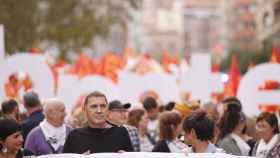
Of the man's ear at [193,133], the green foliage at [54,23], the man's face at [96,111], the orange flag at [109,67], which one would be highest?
the green foliage at [54,23]

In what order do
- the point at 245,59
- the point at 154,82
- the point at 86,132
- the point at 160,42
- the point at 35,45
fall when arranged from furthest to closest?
1. the point at 160,42
2. the point at 245,59
3. the point at 35,45
4. the point at 154,82
5. the point at 86,132

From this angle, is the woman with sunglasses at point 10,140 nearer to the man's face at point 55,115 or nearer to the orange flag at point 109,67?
the man's face at point 55,115

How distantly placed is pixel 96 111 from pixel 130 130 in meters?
2.01

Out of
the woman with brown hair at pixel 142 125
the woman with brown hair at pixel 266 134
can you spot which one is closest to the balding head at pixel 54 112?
the woman with brown hair at pixel 142 125

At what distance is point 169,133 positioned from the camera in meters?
10.6

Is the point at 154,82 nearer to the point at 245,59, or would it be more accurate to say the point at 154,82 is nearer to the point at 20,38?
the point at 20,38

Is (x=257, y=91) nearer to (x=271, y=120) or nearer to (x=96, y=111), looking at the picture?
(x=271, y=120)

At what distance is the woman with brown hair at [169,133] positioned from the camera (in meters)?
10.5

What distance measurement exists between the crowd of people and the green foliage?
26.3 m

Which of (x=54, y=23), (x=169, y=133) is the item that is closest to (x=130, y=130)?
(x=169, y=133)

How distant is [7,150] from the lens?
8516mm

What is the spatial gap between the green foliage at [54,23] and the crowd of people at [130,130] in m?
26.3

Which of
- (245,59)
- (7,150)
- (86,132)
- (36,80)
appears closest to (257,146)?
(86,132)

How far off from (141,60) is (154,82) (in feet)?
48.5
